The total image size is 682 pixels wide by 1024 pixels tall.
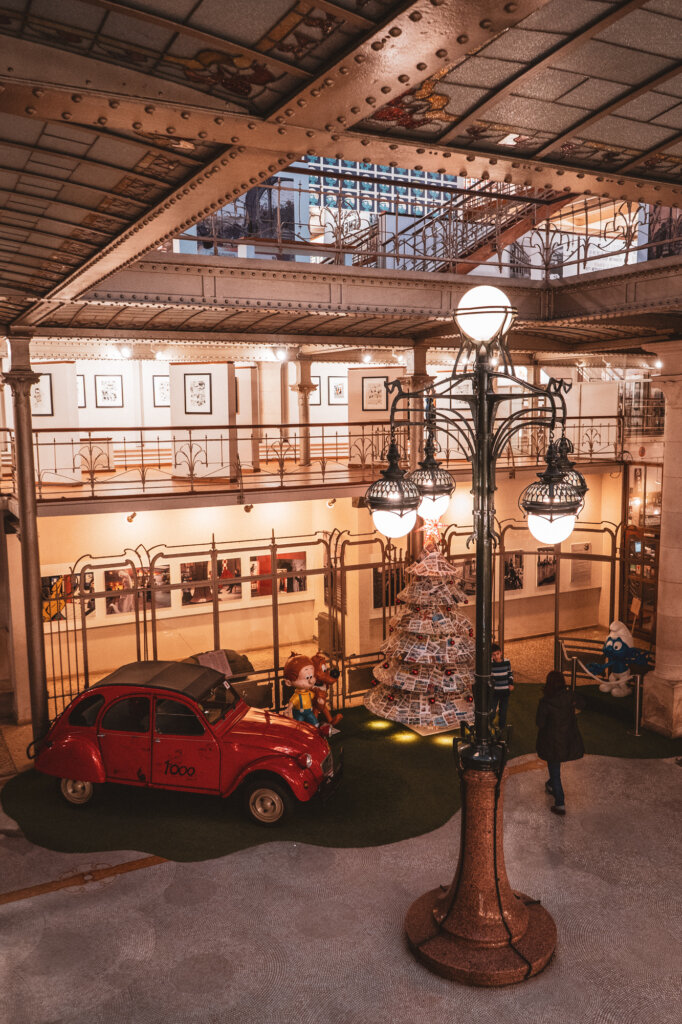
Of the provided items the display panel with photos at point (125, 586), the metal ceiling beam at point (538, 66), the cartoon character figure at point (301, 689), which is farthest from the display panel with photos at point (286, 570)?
the metal ceiling beam at point (538, 66)

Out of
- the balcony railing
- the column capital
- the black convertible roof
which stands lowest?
the black convertible roof

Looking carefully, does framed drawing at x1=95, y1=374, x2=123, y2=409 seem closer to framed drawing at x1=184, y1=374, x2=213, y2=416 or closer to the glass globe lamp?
framed drawing at x1=184, y1=374, x2=213, y2=416

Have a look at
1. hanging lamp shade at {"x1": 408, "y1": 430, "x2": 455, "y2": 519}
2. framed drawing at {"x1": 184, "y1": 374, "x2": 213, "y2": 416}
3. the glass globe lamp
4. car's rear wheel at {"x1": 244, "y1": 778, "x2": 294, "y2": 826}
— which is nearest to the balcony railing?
framed drawing at {"x1": 184, "y1": 374, "x2": 213, "y2": 416}

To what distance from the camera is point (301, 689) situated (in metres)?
10.1

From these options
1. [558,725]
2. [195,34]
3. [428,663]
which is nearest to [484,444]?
[195,34]

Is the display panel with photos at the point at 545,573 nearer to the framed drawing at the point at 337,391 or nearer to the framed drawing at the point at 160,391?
the framed drawing at the point at 337,391

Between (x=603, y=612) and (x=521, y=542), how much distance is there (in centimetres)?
264

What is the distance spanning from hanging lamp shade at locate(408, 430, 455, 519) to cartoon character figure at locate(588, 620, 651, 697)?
7.74 m

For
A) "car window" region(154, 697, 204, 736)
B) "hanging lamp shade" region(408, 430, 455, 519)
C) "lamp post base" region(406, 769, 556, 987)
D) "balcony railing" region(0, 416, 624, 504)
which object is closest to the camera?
"lamp post base" region(406, 769, 556, 987)

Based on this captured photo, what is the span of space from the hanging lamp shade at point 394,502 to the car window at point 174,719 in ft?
14.8

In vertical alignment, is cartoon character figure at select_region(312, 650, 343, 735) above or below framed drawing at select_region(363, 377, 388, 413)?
below

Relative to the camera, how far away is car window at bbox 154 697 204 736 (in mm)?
8875

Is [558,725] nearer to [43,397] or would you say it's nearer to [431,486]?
[431,486]

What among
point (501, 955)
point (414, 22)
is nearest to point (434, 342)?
point (501, 955)
